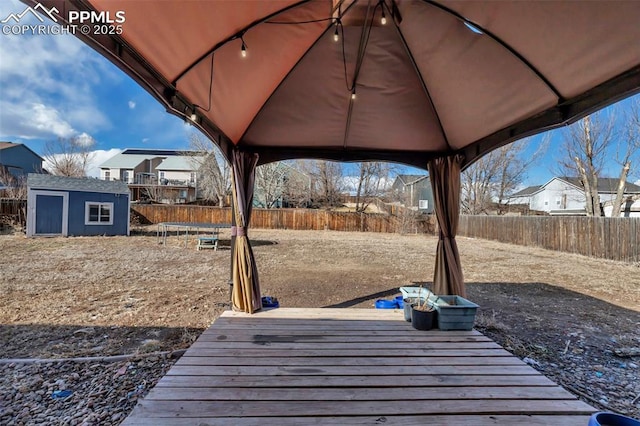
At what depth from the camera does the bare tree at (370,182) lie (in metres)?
21.5

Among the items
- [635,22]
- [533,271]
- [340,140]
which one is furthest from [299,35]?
[533,271]

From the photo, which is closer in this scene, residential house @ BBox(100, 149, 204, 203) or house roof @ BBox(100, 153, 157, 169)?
residential house @ BBox(100, 149, 204, 203)

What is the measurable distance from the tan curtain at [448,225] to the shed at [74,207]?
14.1m

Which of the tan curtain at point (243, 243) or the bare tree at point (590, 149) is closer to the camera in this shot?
the tan curtain at point (243, 243)

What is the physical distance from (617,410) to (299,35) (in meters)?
3.64

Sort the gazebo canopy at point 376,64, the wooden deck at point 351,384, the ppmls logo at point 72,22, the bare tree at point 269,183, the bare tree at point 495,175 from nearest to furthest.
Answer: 1. the ppmls logo at point 72,22
2. the wooden deck at point 351,384
3. the gazebo canopy at point 376,64
4. the bare tree at point 495,175
5. the bare tree at point 269,183

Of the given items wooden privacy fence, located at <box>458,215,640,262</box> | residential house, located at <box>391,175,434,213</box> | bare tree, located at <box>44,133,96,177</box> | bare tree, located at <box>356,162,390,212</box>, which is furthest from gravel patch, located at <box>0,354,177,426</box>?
bare tree, located at <box>44,133,96,177</box>

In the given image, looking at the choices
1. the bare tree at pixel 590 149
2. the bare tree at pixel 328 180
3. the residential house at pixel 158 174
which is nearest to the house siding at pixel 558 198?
the bare tree at pixel 590 149

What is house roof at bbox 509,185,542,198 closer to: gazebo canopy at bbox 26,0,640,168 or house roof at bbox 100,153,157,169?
gazebo canopy at bbox 26,0,640,168

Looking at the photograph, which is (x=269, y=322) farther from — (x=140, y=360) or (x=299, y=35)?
(x=299, y=35)

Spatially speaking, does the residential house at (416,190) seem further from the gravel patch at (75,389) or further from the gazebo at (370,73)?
the gravel patch at (75,389)

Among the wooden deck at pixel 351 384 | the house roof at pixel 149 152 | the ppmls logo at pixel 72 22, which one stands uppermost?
the house roof at pixel 149 152

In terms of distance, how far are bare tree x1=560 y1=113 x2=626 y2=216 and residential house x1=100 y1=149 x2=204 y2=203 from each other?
2303cm

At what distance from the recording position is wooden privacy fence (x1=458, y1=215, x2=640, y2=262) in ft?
27.6
